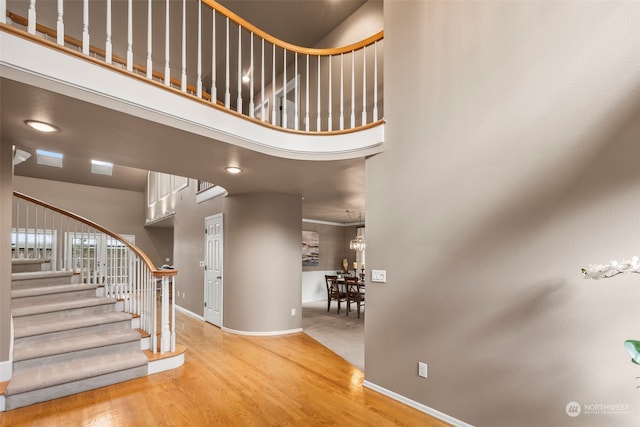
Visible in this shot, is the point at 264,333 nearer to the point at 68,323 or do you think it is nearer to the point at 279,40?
the point at 68,323

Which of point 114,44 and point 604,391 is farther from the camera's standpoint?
point 114,44

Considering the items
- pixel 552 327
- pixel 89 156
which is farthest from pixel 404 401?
pixel 89 156

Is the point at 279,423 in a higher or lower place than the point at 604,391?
lower

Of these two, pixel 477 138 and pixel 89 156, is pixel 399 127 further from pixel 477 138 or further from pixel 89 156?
pixel 89 156

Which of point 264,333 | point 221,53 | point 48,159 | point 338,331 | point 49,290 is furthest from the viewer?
point 48,159

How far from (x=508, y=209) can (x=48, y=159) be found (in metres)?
11.9

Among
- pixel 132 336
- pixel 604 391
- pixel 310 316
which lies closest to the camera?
pixel 604 391

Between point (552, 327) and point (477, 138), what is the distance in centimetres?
147

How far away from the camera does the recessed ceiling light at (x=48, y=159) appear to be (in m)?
9.11

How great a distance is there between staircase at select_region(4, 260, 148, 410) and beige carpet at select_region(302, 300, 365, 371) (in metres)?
2.54

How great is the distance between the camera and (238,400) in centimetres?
299

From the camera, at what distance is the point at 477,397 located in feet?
7.88

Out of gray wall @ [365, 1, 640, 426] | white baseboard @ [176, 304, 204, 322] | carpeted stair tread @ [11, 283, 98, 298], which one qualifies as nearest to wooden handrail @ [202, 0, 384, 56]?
gray wall @ [365, 1, 640, 426]

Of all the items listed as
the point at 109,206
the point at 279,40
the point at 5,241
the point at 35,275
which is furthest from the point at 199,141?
the point at 109,206
